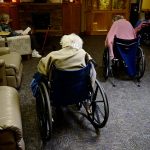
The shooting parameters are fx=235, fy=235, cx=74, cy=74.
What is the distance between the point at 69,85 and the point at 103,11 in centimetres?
504

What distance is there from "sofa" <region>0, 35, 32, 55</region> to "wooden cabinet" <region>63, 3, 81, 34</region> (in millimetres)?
2583

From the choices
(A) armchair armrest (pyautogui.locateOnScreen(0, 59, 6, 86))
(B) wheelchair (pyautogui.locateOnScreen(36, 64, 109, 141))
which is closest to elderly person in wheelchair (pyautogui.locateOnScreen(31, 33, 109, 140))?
(B) wheelchair (pyautogui.locateOnScreen(36, 64, 109, 141))

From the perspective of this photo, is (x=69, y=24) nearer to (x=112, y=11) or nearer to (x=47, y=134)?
(x=112, y=11)

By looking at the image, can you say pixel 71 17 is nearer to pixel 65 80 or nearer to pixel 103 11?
pixel 103 11

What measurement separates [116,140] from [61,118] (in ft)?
2.18

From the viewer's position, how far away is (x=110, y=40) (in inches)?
135

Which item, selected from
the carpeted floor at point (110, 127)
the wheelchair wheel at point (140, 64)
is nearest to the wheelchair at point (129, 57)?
the wheelchair wheel at point (140, 64)

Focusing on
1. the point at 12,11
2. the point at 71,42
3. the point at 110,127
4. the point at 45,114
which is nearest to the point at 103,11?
the point at 12,11

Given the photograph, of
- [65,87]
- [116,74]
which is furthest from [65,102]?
[116,74]

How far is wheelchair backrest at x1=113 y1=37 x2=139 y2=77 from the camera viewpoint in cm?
334

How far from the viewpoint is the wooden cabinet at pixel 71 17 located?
6.59 metres

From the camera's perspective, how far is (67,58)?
2.15 metres

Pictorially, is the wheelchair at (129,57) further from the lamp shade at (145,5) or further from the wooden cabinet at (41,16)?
the lamp shade at (145,5)

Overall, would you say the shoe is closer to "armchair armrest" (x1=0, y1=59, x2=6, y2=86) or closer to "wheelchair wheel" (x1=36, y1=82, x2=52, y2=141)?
"armchair armrest" (x1=0, y1=59, x2=6, y2=86)
